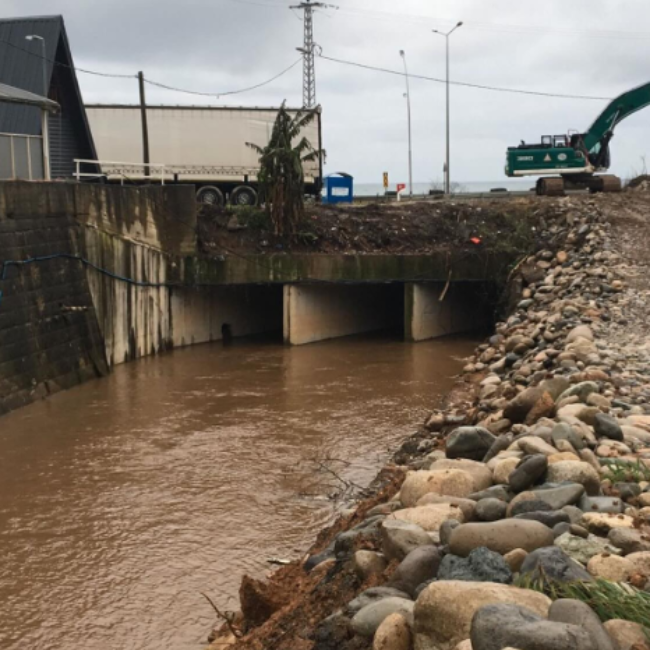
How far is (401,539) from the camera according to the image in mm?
6082

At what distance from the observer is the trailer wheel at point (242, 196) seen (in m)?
32.6

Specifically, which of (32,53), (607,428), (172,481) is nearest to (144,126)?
(32,53)

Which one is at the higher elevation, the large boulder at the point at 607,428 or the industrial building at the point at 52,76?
the industrial building at the point at 52,76

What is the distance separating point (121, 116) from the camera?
33750mm

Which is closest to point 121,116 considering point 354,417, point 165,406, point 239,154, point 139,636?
point 239,154

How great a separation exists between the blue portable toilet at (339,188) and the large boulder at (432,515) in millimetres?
30036

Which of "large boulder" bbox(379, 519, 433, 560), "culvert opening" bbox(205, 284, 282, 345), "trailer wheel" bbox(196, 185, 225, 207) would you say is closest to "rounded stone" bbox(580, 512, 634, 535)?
"large boulder" bbox(379, 519, 433, 560)

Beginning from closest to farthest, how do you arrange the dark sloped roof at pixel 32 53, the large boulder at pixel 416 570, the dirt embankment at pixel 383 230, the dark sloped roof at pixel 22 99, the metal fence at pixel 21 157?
the large boulder at pixel 416 570 → the dark sloped roof at pixel 22 99 → the metal fence at pixel 21 157 → the dirt embankment at pixel 383 230 → the dark sloped roof at pixel 32 53

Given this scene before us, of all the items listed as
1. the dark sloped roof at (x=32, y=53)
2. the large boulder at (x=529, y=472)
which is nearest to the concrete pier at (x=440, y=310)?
the dark sloped roof at (x=32, y=53)

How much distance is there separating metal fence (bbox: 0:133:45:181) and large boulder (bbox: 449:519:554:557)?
1571 centimetres

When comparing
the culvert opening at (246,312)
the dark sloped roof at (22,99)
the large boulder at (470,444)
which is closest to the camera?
the large boulder at (470,444)

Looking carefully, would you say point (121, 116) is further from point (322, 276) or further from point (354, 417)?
point (354, 417)

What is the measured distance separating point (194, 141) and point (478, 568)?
30403mm

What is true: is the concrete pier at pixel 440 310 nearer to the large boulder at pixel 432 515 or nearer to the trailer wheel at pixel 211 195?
the trailer wheel at pixel 211 195
